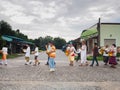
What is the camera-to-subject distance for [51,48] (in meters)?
18.5

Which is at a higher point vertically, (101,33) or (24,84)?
(101,33)

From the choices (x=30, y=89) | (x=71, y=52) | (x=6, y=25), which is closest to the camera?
(x=30, y=89)

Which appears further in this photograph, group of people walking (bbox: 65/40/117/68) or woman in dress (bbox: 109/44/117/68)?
group of people walking (bbox: 65/40/117/68)

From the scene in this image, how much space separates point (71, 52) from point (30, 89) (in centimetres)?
1369

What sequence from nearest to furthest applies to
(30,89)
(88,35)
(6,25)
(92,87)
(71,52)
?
(30,89)
(92,87)
(71,52)
(88,35)
(6,25)

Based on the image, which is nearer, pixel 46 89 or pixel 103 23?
pixel 46 89

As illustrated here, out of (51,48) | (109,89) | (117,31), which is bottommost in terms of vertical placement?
(109,89)

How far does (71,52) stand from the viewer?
2422 centimetres

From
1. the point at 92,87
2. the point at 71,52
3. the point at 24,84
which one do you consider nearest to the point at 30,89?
the point at 24,84

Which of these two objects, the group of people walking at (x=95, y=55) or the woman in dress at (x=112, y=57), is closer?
the woman in dress at (x=112, y=57)

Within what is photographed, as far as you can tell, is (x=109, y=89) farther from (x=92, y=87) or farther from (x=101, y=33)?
(x=101, y=33)

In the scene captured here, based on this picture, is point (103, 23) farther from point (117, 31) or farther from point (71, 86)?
point (71, 86)

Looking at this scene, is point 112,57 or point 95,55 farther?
point 95,55

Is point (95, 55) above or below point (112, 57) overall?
above
